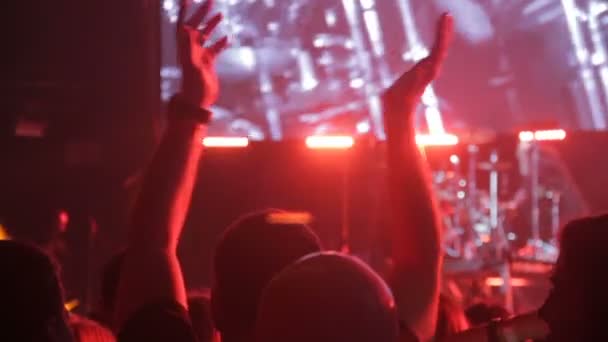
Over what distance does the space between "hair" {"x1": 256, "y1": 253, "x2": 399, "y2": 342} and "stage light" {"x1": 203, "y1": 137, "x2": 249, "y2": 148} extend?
19.9ft

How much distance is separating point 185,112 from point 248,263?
38cm

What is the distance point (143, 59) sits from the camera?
23.2 feet

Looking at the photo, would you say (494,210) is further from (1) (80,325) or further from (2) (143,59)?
(1) (80,325)

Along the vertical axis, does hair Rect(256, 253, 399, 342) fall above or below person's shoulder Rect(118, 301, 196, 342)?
above

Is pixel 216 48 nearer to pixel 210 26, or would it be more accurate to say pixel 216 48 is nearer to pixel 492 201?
pixel 210 26

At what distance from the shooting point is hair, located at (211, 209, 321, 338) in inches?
63.4

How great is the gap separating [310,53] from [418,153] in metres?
5.38

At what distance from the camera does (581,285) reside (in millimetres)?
1264

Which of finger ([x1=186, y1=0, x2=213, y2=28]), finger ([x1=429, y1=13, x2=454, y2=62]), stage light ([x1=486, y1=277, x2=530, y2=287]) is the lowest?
stage light ([x1=486, y1=277, x2=530, y2=287])

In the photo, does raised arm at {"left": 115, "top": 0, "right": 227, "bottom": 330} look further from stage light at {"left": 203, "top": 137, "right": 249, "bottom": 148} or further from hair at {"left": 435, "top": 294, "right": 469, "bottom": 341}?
stage light at {"left": 203, "top": 137, "right": 249, "bottom": 148}

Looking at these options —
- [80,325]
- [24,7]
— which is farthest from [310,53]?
[80,325]

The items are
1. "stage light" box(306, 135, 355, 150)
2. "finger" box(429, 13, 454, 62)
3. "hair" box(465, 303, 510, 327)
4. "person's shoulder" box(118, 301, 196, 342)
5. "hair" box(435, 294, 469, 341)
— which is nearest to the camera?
"person's shoulder" box(118, 301, 196, 342)

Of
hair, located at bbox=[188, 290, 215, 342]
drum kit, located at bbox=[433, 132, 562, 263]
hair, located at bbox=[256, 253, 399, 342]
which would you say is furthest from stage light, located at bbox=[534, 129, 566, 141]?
hair, located at bbox=[256, 253, 399, 342]

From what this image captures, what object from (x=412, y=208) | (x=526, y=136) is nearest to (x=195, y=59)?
(x=412, y=208)
